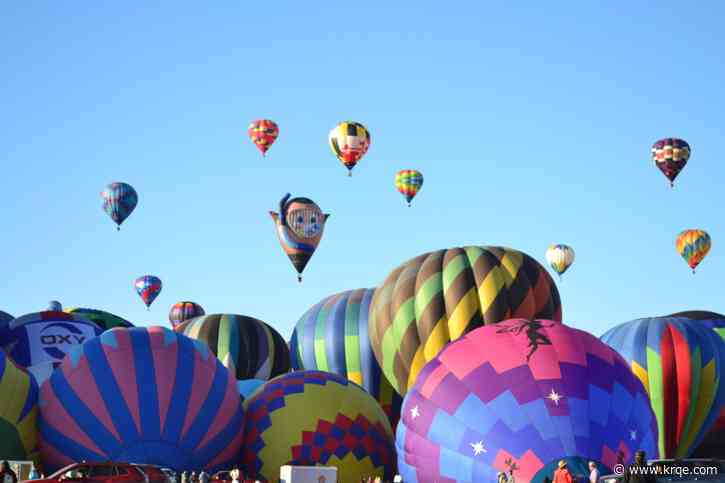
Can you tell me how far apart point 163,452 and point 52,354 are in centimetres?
660

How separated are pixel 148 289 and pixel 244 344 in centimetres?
1797

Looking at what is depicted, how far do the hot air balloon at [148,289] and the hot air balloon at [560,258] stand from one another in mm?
17253

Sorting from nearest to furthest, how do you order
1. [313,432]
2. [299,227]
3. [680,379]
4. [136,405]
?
[136,405]
[313,432]
[680,379]
[299,227]

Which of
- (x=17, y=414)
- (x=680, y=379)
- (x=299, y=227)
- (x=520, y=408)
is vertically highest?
(x=299, y=227)

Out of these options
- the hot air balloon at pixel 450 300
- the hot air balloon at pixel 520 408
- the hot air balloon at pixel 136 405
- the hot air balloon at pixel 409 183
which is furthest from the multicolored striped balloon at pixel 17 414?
the hot air balloon at pixel 409 183

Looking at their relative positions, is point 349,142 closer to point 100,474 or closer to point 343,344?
point 343,344

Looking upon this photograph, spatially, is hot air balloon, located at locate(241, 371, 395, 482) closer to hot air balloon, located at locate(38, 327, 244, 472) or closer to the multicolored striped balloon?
hot air balloon, located at locate(38, 327, 244, 472)

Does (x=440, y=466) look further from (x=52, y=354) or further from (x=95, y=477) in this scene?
(x=52, y=354)

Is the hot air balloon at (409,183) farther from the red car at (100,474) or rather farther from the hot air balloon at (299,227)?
the red car at (100,474)

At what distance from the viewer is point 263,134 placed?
4959 cm

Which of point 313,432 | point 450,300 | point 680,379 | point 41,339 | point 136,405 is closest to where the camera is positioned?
point 136,405

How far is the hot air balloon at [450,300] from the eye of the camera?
30578 millimetres

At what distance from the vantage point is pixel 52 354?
28.3 metres

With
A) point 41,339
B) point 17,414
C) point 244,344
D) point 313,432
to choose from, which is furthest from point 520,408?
point 244,344
